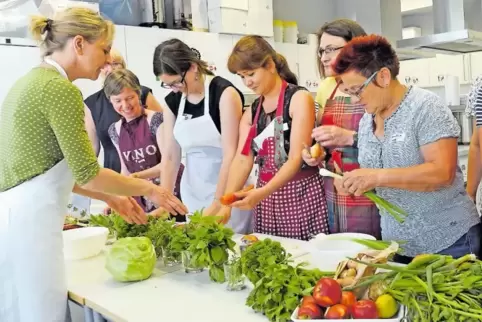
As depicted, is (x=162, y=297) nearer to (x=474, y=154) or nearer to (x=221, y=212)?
(x=221, y=212)

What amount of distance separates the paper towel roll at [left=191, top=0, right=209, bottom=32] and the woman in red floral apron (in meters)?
1.54

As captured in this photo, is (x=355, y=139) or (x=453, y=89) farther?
(x=453, y=89)

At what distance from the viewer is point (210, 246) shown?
1475 mm

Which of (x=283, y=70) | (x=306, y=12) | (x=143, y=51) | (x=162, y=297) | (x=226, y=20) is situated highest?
(x=306, y=12)

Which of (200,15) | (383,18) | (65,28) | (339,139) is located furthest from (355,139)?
(200,15)

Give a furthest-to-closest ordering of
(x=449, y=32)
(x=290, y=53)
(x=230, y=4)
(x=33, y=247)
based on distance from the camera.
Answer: (x=290, y=53), (x=230, y=4), (x=449, y=32), (x=33, y=247)

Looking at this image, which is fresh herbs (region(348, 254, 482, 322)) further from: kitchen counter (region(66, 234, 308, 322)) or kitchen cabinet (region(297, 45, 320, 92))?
kitchen cabinet (region(297, 45, 320, 92))

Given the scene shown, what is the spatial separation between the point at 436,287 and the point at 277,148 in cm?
104

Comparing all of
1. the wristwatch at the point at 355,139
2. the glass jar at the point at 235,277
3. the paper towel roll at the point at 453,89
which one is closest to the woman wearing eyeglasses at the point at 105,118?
the wristwatch at the point at 355,139

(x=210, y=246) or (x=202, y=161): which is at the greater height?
A: (x=202, y=161)

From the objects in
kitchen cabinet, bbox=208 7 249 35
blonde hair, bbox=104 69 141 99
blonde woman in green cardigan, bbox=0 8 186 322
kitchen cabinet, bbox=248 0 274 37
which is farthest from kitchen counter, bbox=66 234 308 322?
kitchen cabinet, bbox=248 0 274 37

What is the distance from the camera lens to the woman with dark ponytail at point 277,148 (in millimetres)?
1876

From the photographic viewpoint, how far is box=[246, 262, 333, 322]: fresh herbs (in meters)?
1.10

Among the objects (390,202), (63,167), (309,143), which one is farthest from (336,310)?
(309,143)
